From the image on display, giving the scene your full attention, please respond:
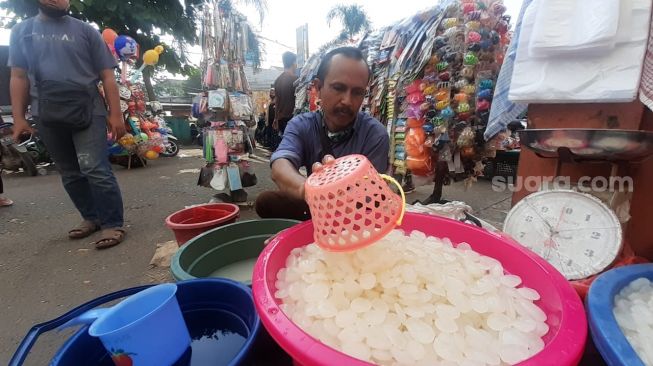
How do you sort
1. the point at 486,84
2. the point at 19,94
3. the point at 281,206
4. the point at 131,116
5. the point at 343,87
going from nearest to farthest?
Answer: the point at 343,87 < the point at 281,206 < the point at 19,94 < the point at 486,84 < the point at 131,116

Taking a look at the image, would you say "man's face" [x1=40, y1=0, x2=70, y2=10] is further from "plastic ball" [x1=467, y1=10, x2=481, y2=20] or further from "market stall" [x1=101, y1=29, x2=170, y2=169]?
"market stall" [x1=101, y1=29, x2=170, y2=169]

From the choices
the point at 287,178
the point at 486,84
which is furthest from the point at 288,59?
the point at 287,178

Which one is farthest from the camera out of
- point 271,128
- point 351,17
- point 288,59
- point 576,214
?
point 351,17

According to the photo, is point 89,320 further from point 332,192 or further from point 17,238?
point 17,238

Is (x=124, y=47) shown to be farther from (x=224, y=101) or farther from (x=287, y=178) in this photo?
(x=287, y=178)

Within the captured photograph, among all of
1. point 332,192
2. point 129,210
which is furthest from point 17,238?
point 332,192

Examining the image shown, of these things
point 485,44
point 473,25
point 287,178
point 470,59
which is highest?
point 473,25

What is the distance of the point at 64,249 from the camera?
2467 mm

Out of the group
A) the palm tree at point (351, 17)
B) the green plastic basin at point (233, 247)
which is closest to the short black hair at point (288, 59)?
the green plastic basin at point (233, 247)

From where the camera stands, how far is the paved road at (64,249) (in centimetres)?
173

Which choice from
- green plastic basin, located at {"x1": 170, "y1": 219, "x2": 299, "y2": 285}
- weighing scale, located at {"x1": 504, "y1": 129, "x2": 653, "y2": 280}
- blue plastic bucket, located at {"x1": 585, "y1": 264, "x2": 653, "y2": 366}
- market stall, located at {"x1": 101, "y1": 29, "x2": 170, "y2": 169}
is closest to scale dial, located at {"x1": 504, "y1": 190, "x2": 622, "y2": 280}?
weighing scale, located at {"x1": 504, "y1": 129, "x2": 653, "y2": 280}

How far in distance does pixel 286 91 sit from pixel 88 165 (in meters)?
3.25

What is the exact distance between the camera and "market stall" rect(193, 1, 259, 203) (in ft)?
11.5

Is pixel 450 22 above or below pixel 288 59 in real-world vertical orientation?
below
